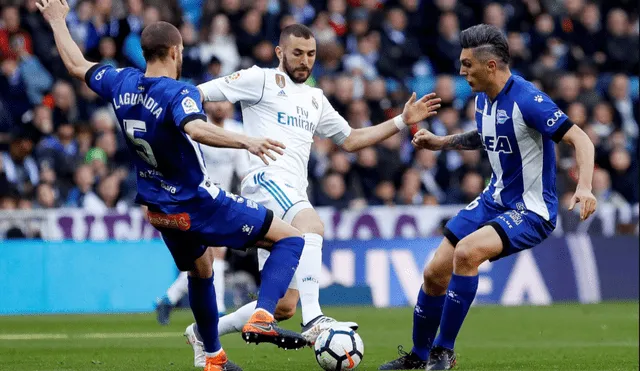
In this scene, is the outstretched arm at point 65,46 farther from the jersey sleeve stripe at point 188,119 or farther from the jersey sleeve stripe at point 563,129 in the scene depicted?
the jersey sleeve stripe at point 563,129

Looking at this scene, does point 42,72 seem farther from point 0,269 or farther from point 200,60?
point 0,269

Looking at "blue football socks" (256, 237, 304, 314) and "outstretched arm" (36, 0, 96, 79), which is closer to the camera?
"blue football socks" (256, 237, 304, 314)

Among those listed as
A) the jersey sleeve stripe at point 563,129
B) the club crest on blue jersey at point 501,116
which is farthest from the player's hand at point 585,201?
the club crest on blue jersey at point 501,116

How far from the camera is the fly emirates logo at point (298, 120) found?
30.8 feet

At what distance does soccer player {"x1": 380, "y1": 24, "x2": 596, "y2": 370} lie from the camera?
8.33 meters

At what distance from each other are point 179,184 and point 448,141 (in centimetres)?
254

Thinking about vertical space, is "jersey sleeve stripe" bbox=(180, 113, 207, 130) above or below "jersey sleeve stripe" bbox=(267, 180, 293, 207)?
above

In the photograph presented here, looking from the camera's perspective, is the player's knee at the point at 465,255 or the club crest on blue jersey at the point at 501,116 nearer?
the player's knee at the point at 465,255

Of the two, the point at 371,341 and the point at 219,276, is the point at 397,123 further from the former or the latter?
the point at 219,276

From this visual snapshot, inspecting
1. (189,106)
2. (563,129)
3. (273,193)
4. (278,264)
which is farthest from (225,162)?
(189,106)

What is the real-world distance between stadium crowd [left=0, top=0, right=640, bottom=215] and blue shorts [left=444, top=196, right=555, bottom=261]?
8747 mm

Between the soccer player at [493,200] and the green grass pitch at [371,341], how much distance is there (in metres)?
0.47

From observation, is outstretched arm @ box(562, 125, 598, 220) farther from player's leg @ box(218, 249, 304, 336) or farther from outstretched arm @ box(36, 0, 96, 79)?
outstretched arm @ box(36, 0, 96, 79)

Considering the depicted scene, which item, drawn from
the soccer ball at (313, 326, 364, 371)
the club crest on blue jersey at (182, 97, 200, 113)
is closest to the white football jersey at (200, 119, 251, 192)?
the soccer ball at (313, 326, 364, 371)
